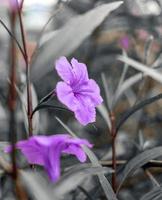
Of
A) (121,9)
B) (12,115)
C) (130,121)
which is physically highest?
(121,9)

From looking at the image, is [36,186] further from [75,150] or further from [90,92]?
[90,92]

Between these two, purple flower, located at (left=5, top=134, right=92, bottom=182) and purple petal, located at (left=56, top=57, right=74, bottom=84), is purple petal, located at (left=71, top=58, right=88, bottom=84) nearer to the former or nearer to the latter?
purple petal, located at (left=56, top=57, right=74, bottom=84)

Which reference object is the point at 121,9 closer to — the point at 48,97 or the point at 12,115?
the point at 48,97

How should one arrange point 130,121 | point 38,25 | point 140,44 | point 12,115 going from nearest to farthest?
1. point 12,115
2. point 38,25
3. point 130,121
4. point 140,44

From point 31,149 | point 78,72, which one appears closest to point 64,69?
point 78,72

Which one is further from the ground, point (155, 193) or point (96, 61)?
point (96, 61)

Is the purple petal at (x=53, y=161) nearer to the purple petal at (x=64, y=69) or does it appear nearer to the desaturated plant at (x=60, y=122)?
the desaturated plant at (x=60, y=122)

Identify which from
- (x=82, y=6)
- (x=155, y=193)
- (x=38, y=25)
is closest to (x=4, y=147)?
(x=155, y=193)
